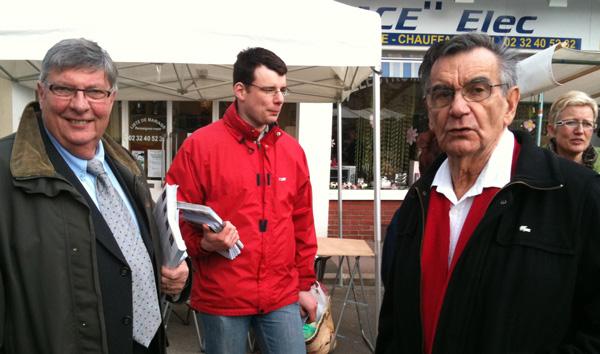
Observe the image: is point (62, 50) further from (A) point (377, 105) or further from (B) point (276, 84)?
(A) point (377, 105)

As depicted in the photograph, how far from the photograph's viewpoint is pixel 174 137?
7508 mm

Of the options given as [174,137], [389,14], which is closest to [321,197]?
[174,137]

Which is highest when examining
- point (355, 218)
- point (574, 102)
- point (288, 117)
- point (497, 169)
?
point (288, 117)

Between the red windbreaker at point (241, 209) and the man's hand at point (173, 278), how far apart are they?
0.33 meters

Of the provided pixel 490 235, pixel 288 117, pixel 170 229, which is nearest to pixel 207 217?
pixel 170 229

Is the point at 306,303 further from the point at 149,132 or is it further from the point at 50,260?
the point at 149,132

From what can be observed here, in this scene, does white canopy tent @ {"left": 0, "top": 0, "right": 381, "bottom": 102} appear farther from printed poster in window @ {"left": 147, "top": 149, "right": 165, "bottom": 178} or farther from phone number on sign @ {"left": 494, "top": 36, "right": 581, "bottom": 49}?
phone number on sign @ {"left": 494, "top": 36, "right": 581, "bottom": 49}

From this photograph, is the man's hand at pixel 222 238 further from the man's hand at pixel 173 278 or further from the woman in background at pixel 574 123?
the woman in background at pixel 574 123

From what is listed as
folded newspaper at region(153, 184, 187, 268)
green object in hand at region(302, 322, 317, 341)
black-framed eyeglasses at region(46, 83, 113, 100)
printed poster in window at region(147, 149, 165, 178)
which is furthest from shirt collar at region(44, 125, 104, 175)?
printed poster in window at region(147, 149, 165, 178)

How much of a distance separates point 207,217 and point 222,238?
0.14m

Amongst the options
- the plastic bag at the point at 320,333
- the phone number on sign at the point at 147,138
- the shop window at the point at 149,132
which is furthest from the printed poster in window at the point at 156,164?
the plastic bag at the point at 320,333

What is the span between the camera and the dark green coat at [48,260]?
4.41 feet

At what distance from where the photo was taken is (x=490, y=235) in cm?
127

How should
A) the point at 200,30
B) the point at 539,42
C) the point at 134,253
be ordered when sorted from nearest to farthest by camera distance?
the point at 134,253
the point at 200,30
the point at 539,42
